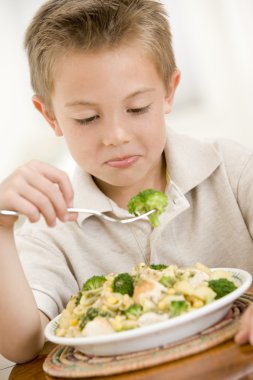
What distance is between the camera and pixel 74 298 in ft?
3.98

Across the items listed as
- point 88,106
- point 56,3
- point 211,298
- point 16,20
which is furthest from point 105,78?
point 16,20

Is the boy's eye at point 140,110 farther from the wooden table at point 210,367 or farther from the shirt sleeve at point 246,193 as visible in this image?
the wooden table at point 210,367

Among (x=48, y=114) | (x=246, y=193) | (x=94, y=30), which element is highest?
(x=94, y=30)

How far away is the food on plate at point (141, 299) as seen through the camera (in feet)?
3.27

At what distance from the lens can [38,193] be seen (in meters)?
1.17

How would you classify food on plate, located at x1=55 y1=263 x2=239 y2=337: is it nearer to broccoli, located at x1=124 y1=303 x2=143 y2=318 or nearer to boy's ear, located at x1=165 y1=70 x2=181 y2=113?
broccoli, located at x1=124 y1=303 x2=143 y2=318

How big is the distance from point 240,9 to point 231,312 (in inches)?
109

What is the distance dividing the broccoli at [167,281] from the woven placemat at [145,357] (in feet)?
0.36

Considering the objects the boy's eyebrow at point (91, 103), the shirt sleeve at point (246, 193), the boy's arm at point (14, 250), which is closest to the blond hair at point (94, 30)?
the boy's eyebrow at point (91, 103)

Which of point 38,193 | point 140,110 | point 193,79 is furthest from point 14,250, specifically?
point 193,79

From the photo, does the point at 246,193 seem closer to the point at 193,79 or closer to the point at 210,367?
the point at 210,367

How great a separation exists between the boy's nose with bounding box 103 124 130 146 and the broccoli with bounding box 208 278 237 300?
507mm

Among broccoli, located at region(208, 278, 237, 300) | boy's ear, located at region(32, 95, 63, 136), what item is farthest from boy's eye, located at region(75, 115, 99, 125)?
broccoli, located at region(208, 278, 237, 300)

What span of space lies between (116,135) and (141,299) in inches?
21.0
